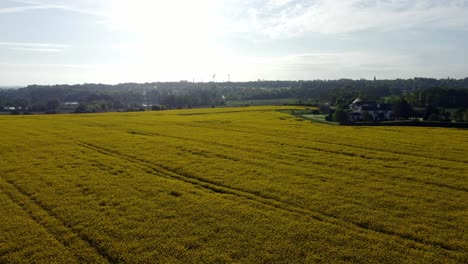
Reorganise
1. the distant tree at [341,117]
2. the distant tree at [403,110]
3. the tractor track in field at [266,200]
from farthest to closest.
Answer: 1. the distant tree at [403,110]
2. the distant tree at [341,117]
3. the tractor track in field at [266,200]

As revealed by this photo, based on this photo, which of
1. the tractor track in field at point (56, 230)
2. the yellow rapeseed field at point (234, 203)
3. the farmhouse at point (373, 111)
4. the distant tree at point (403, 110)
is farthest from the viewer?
the distant tree at point (403, 110)

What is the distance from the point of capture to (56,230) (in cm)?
1370

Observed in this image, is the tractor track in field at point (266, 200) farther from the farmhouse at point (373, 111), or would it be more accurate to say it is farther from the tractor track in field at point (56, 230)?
the farmhouse at point (373, 111)

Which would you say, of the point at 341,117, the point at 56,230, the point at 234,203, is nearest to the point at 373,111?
the point at 341,117

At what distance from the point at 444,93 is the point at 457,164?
78927 millimetres

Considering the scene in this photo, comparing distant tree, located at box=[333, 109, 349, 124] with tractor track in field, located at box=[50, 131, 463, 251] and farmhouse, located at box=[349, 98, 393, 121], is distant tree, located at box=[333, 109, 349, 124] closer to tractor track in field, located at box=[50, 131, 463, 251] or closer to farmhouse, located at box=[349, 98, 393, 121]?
farmhouse, located at box=[349, 98, 393, 121]

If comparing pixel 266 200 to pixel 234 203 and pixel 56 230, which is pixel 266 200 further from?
pixel 56 230

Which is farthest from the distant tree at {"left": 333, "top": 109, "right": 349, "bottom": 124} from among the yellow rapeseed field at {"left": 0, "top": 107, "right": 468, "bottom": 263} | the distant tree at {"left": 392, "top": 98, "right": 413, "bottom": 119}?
the yellow rapeseed field at {"left": 0, "top": 107, "right": 468, "bottom": 263}

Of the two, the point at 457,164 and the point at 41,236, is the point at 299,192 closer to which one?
the point at 41,236

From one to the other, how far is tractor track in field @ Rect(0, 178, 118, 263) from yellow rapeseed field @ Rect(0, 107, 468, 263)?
6 cm

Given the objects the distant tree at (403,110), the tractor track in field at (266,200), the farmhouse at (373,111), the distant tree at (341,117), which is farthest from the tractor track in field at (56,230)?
the distant tree at (403,110)

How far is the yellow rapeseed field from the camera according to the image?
11961 millimetres

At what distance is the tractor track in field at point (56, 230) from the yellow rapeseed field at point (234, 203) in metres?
0.06

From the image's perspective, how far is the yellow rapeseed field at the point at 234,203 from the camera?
12.0 metres
